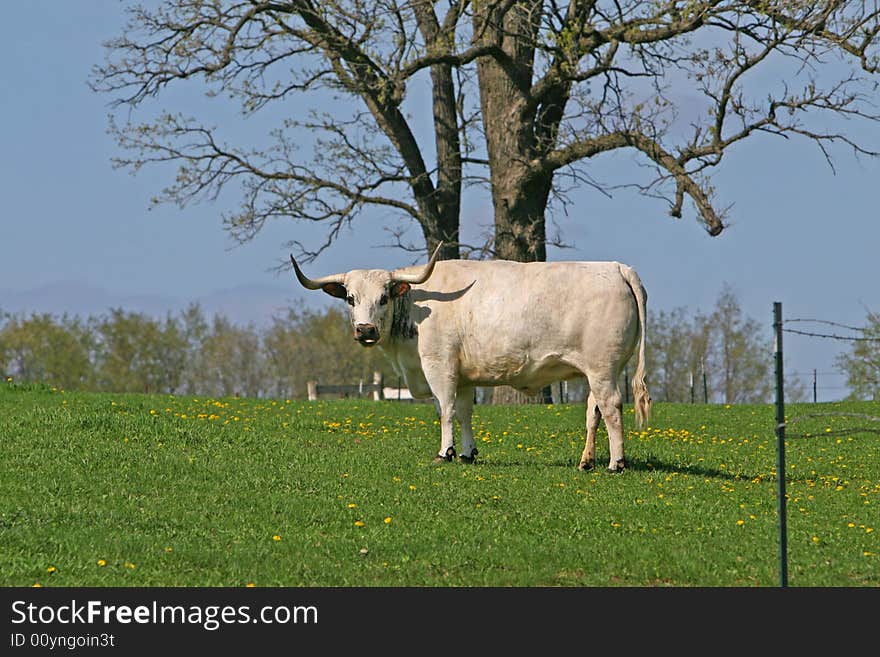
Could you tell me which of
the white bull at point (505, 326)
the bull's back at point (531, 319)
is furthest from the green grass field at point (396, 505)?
the bull's back at point (531, 319)

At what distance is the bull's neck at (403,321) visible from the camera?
17391 millimetres

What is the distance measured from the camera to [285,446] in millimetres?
18672

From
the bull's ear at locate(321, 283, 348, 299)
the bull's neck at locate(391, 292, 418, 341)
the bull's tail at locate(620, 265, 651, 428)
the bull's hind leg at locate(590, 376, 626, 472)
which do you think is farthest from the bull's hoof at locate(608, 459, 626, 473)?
the bull's ear at locate(321, 283, 348, 299)

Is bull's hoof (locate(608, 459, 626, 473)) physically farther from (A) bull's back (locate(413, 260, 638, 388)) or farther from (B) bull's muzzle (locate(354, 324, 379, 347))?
(B) bull's muzzle (locate(354, 324, 379, 347))

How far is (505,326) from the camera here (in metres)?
16.9

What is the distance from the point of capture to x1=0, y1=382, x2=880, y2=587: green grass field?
11.2m

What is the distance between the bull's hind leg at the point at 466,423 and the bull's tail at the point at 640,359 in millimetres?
2313

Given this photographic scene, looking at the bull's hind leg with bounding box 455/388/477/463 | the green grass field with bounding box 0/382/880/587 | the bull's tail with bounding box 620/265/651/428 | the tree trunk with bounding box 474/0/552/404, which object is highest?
the tree trunk with bounding box 474/0/552/404

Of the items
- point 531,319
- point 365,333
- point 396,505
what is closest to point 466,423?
point 531,319

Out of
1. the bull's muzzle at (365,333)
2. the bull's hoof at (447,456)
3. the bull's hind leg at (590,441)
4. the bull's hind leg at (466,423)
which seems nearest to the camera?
the bull's muzzle at (365,333)

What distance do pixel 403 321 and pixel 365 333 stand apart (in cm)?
82

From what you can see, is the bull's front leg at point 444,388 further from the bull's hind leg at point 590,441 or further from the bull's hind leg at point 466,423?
the bull's hind leg at point 590,441

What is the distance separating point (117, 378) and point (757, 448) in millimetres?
57485
